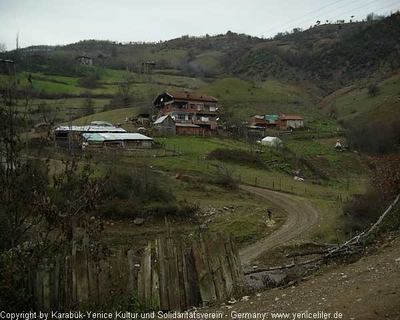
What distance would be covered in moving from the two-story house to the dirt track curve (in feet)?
92.3

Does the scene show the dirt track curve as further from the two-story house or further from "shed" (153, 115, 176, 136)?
the two-story house

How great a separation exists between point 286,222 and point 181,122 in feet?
125

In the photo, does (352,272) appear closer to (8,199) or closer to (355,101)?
(8,199)

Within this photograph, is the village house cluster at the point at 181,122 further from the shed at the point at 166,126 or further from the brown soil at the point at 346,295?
the brown soil at the point at 346,295

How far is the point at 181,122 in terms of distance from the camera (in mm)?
64062

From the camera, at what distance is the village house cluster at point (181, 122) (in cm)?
5231

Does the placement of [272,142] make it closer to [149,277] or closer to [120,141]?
[120,141]

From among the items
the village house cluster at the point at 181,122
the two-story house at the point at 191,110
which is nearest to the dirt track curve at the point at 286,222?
the village house cluster at the point at 181,122

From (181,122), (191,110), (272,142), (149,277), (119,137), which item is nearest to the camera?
(149,277)

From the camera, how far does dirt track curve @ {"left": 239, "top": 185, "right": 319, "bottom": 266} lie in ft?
75.1

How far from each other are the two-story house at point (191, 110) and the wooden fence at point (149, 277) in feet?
179

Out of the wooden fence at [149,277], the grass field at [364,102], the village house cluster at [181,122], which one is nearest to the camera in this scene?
the wooden fence at [149,277]

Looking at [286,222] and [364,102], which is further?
[364,102]

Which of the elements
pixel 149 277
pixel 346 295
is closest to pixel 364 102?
pixel 346 295
